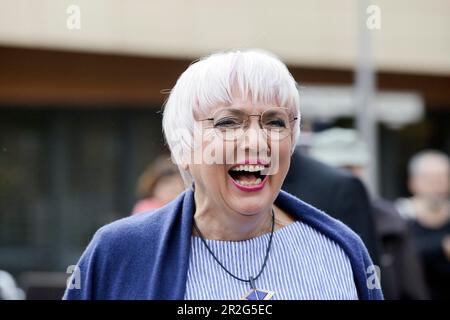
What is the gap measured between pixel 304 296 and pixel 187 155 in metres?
0.40

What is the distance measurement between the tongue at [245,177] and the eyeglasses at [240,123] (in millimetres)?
77

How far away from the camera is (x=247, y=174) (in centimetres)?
200

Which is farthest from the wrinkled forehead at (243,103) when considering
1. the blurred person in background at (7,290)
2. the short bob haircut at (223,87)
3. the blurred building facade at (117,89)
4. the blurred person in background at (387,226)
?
the blurred building facade at (117,89)

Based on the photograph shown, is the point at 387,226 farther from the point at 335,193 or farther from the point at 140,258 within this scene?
the point at 140,258

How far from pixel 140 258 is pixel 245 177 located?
28cm

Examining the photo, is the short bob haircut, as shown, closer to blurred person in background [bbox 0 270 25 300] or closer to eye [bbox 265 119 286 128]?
eye [bbox 265 119 286 128]

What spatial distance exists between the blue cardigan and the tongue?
0.15m

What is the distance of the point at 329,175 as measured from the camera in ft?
10.1

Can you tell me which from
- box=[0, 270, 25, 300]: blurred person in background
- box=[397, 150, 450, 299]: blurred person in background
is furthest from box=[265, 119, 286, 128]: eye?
box=[397, 150, 450, 299]: blurred person in background

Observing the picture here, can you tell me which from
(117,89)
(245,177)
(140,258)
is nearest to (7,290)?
(140,258)

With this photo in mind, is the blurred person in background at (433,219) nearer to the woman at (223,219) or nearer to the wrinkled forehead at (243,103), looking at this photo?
the woman at (223,219)

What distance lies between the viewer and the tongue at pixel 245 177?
1.99m

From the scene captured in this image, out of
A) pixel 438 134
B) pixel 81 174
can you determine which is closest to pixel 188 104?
pixel 81 174
